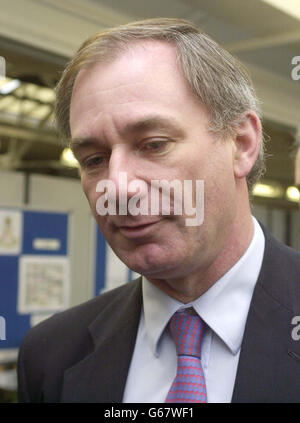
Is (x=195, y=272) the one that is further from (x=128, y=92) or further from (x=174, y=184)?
(x=128, y=92)

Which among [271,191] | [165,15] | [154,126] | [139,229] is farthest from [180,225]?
[271,191]

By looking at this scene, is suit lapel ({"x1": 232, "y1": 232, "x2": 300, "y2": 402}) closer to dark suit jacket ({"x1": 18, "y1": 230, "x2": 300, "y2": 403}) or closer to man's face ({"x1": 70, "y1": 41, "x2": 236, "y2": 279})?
dark suit jacket ({"x1": 18, "y1": 230, "x2": 300, "y2": 403})

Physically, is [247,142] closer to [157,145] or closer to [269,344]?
[157,145]

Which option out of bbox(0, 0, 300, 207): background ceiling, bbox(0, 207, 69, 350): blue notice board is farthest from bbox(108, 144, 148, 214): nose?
bbox(0, 207, 69, 350): blue notice board

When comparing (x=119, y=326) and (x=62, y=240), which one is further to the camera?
(x=62, y=240)

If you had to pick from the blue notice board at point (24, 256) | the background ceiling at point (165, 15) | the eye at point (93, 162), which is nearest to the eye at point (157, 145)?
the eye at point (93, 162)

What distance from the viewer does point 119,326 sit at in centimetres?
121

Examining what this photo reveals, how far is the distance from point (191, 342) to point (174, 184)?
296mm

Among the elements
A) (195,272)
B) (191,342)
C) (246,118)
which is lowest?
(191,342)

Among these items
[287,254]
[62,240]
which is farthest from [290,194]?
[287,254]

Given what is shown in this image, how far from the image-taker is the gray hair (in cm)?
102

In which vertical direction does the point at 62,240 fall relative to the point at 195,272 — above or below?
above

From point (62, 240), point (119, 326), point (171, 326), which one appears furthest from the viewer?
point (62, 240)
